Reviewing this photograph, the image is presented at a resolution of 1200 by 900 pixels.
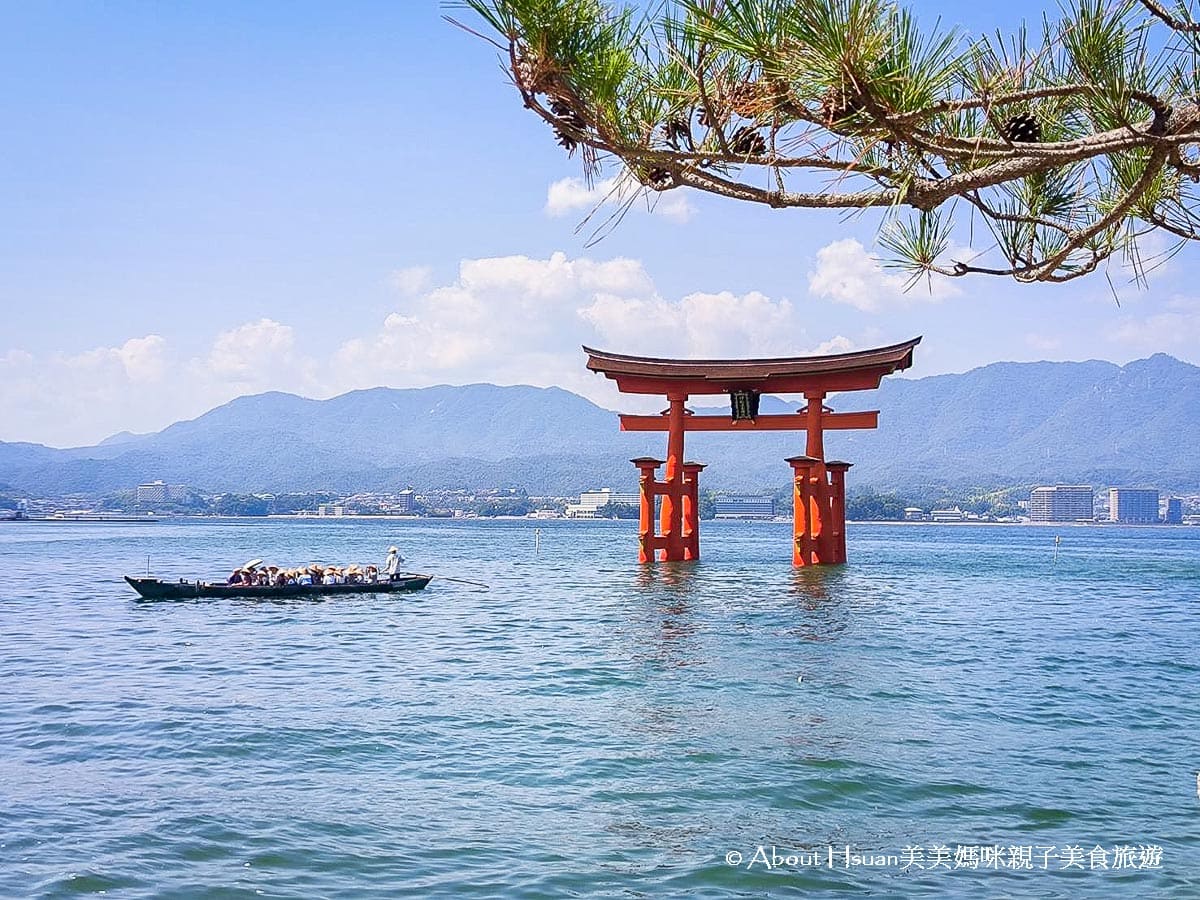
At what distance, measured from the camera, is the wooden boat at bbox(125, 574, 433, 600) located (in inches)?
827

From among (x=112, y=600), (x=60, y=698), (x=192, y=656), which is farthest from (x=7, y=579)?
(x=60, y=698)

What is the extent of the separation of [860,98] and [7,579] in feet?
110

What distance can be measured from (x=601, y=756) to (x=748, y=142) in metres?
5.73

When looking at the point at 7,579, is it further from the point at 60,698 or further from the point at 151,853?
the point at 151,853

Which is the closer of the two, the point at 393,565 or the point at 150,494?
the point at 393,565

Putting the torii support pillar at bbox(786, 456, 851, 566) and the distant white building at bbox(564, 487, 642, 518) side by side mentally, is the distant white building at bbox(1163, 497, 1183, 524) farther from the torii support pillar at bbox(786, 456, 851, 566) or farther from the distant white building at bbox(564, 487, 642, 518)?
the torii support pillar at bbox(786, 456, 851, 566)

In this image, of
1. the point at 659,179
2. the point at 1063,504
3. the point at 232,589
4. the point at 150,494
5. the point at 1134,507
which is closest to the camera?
the point at 659,179

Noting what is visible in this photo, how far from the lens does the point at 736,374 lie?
85.2 ft

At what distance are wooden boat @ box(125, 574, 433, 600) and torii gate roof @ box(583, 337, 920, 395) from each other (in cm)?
820

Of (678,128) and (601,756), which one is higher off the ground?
(678,128)

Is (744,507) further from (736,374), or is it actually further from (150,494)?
(736,374)

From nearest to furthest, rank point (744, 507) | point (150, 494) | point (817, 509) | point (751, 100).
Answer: point (751, 100), point (817, 509), point (744, 507), point (150, 494)

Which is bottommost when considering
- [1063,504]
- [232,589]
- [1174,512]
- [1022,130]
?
[1174,512]

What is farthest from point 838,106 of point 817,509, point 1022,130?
point 817,509
